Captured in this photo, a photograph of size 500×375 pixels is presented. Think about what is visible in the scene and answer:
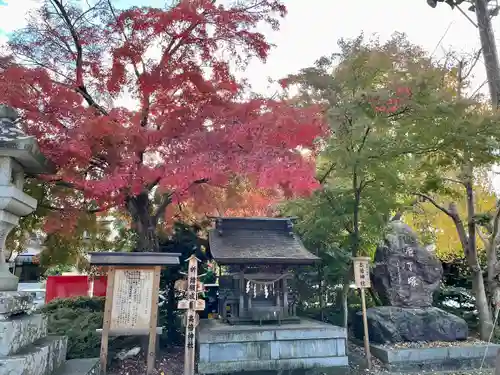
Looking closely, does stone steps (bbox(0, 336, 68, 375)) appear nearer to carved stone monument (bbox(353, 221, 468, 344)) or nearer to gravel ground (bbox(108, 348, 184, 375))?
gravel ground (bbox(108, 348, 184, 375))

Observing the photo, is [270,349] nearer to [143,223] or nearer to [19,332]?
[143,223]

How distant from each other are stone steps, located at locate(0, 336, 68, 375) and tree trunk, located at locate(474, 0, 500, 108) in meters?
10.3

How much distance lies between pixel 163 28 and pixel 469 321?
1264cm

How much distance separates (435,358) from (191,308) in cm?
618

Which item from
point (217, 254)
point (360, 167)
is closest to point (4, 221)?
point (217, 254)

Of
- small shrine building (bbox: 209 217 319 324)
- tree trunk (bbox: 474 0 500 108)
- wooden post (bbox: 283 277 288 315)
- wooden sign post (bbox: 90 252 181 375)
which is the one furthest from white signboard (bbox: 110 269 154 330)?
tree trunk (bbox: 474 0 500 108)

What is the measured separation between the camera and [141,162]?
7.24m

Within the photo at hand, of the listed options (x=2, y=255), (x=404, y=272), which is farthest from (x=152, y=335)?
(x=404, y=272)

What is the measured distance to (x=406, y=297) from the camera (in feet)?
32.2

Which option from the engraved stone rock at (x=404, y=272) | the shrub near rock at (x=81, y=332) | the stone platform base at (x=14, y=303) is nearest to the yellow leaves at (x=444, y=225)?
the engraved stone rock at (x=404, y=272)

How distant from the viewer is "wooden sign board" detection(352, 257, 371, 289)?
8180mm

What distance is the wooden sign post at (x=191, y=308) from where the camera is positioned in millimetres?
5762

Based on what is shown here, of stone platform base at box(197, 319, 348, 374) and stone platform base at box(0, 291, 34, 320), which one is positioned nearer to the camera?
stone platform base at box(0, 291, 34, 320)

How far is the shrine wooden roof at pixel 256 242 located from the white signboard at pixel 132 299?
5.63 feet
